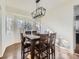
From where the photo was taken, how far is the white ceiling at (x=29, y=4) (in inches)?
228

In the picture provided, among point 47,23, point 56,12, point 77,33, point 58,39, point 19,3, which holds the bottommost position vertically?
point 58,39

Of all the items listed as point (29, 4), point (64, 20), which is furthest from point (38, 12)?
point (64, 20)

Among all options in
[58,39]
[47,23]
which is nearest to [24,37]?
[58,39]

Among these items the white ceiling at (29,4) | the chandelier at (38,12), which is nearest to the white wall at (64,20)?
the white ceiling at (29,4)

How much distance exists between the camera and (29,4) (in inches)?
249

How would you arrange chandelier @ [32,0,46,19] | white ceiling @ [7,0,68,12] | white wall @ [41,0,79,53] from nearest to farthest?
1. white wall @ [41,0,79,53]
2. white ceiling @ [7,0,68,12]
3. chandelier @ [32,0,46,19]

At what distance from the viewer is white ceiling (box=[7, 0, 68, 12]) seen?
580cm

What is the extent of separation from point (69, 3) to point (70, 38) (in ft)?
5.66

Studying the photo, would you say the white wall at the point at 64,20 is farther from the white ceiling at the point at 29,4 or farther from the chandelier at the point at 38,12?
the chandelier at the point at 38,12

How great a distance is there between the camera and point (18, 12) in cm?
655

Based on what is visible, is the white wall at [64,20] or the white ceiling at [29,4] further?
the white ceiling at [29,4]

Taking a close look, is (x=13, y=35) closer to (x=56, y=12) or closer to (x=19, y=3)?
(x=19, y=3)

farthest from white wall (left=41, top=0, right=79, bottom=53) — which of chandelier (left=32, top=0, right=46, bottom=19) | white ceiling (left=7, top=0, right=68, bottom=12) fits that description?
chandelier (left=32, top=0, right=46, bottom=19)

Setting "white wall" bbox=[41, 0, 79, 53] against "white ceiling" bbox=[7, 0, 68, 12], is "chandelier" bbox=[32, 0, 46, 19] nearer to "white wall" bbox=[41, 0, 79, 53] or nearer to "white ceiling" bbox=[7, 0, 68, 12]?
"white ceiling" bbox=[7, 0, 68, 12]
